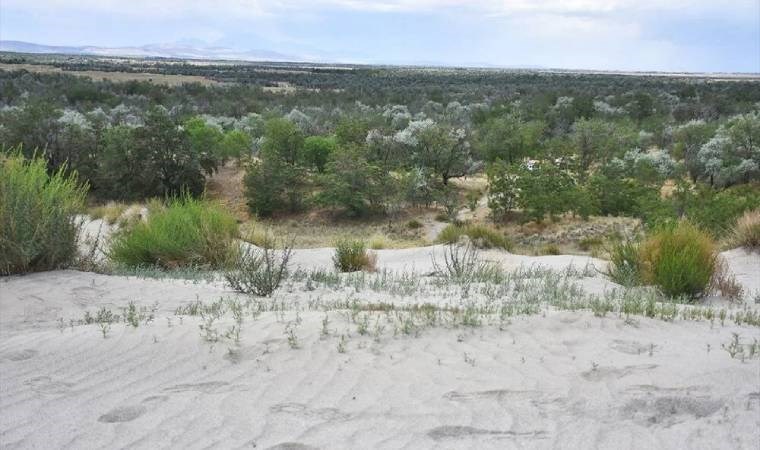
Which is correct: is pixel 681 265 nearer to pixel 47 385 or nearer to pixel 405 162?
pixel 47 385

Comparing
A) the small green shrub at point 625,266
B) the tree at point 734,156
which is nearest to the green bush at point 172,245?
the small green shrub at point 625,266

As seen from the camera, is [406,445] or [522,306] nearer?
[406,445]

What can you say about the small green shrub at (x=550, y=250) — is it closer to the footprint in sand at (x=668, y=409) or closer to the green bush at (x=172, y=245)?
the green bush at (x=172, y=245)

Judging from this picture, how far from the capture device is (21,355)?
4930mm

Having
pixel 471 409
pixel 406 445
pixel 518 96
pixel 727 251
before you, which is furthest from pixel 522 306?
pixel 518 96

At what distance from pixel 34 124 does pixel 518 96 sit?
43.5 meters

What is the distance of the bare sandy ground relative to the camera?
12.1 feet

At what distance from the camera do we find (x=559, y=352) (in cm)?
484

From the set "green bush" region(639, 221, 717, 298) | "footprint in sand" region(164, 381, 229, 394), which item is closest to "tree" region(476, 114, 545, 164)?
"green bush" region(639, 221, 717, 298)

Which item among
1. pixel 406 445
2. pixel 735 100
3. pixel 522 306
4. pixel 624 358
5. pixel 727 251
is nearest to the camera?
pixel 406 445

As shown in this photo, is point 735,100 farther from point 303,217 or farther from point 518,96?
point 303,217

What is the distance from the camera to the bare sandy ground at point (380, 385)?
3.69 m

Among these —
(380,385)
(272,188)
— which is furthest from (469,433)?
(272,188)

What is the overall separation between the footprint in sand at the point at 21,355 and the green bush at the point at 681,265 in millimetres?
6645
